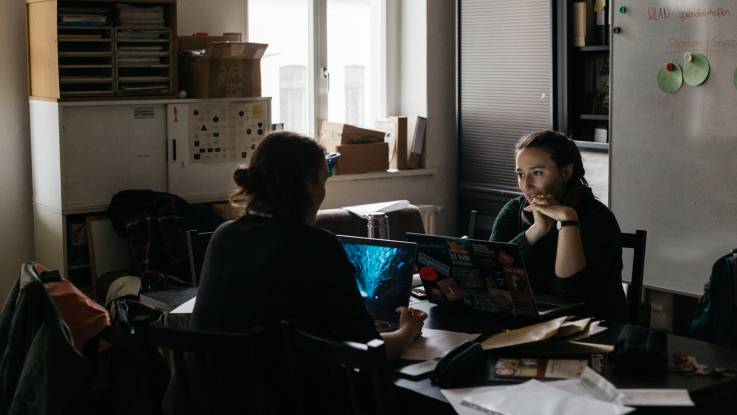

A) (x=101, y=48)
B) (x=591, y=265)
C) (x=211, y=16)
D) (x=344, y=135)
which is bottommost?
(x=591, y=265)

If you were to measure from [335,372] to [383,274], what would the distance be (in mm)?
724

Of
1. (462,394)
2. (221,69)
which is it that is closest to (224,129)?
(221,69)

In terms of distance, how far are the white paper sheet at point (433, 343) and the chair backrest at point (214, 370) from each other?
0.38 metres

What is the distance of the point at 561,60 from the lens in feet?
15.5

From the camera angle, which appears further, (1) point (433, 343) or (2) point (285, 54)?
(2) point (285, 54)

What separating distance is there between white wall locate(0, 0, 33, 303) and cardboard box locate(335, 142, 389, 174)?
1560mm

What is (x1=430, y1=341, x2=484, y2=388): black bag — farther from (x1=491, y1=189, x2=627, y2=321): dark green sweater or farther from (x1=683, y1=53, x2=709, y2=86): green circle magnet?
(x1=683, y1=53, x2=709, y2=86): green circle magnet

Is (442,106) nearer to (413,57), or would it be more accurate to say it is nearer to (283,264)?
(413,57)

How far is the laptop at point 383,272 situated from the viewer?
102 inches

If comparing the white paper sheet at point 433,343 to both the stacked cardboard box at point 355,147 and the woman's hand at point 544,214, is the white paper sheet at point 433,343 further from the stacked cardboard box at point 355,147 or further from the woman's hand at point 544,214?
the stacked cardboard box at point 355,147

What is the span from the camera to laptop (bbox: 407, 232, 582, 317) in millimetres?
2400

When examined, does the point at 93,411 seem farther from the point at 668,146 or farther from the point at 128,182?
the point at 668,146

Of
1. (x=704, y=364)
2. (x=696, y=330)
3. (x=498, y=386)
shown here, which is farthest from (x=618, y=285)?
(x=498, y=386)

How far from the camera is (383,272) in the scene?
266cm
